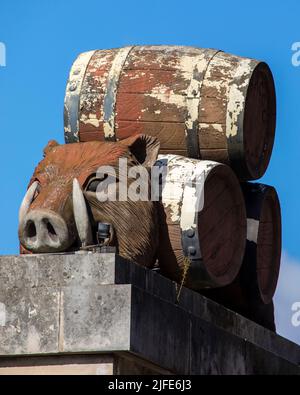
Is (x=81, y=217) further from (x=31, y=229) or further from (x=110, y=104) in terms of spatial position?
(x=110, y=104)

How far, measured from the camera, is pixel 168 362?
10883 mm

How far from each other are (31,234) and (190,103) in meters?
2.49

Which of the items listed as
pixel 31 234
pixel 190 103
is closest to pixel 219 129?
pixel 190 103

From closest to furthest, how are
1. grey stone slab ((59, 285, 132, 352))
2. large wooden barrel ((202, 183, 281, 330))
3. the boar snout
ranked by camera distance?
grey stone slab ((59, 285, 132, 352)) < the boar snout < large wooden barrel ((202, 183, 281, 330))

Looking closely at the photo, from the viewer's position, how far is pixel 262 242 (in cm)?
1442

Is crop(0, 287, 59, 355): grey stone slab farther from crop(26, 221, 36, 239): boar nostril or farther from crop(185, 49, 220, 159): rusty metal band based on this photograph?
crop(185, 49, 220, 159): rusty metal band

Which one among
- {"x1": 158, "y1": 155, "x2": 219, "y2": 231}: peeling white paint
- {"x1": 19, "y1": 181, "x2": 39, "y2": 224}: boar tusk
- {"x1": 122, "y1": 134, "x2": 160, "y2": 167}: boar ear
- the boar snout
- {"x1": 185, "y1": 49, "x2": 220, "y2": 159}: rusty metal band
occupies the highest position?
{"x1": 185, "y1": 49, "x2": 220, "y2": 159}: rusty metal band

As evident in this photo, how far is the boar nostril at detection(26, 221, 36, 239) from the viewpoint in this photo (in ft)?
37.6

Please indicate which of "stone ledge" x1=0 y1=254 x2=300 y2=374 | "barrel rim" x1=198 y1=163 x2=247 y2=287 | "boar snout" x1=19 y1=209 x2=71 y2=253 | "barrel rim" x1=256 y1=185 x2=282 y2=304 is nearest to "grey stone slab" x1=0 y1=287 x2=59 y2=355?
"stone ledge" x1=0 y1=254 x2=300 y2=374

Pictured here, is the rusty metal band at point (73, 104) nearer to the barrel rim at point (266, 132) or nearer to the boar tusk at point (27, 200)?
the barrel rim at point (266, 132)

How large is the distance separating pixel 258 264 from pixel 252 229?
1.26 ft

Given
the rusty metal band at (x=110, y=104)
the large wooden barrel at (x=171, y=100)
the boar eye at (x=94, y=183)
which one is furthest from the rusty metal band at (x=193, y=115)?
the boar eye at (x=94, y=183)

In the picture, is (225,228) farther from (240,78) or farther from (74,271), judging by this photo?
(74,271)

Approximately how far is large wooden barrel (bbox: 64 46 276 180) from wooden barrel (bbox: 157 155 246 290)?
18.9 inches
